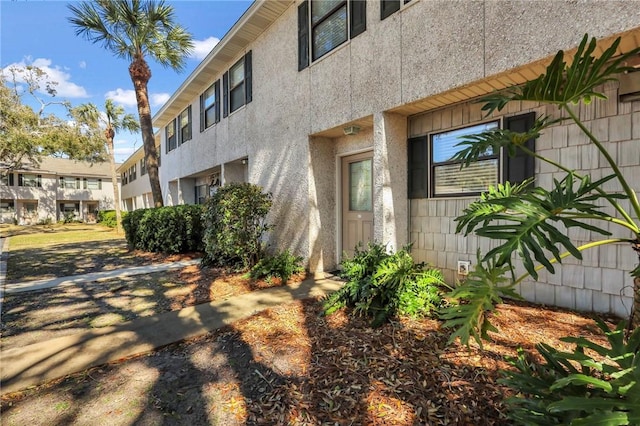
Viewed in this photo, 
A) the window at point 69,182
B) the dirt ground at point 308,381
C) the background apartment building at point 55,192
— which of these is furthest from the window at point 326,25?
the window at point 69,182

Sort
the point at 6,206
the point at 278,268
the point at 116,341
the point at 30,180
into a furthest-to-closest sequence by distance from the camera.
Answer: the point at 30,180 → the point at 6,206 → the point at 278,268 → the point at 116,341

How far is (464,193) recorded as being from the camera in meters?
4.74

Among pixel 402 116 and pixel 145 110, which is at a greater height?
pixel 145 110

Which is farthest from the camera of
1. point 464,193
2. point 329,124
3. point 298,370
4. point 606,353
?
point 329,124

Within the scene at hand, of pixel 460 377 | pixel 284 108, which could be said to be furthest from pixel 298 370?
pixel 284 108

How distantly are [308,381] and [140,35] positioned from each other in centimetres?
1261

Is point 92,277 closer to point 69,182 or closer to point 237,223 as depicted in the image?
point 237,223

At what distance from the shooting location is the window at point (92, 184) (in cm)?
3753

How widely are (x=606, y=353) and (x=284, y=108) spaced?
6.75 meters

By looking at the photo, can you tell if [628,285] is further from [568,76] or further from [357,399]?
[357,399]

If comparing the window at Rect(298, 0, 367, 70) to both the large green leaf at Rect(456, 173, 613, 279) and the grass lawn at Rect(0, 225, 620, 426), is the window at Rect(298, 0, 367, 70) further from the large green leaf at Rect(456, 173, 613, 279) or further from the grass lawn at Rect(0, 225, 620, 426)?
the grass lawn at Rect(0, 225, 620, 426)

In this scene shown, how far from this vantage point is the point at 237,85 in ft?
30.7

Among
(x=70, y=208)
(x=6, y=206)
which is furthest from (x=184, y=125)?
(x=70, y=208)

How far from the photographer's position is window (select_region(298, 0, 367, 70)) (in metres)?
5.38
